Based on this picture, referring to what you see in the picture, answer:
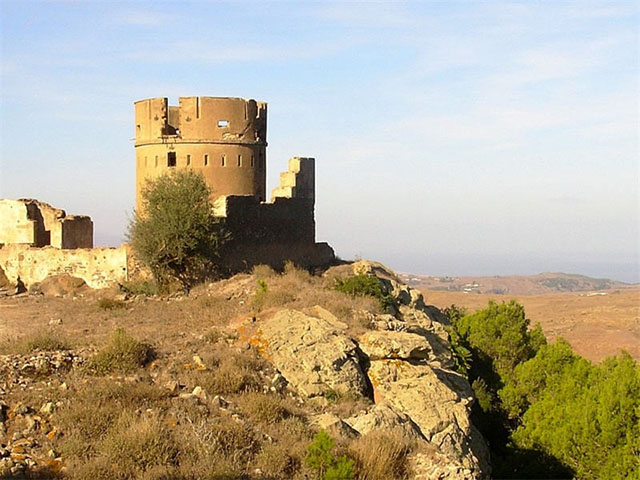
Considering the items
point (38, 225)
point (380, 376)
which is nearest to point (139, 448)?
point (380, 376)

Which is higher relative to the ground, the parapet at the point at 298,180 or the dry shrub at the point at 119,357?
the parapet at the point at 298,180

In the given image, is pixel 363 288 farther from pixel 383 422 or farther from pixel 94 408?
pixel 94 408

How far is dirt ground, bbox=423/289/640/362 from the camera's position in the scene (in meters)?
32.0

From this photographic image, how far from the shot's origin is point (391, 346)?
1309cm

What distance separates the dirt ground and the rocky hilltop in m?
17.8

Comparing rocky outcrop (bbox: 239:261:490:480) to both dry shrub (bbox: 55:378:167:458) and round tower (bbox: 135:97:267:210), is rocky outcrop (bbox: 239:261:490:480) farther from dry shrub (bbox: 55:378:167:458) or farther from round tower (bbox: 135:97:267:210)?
round tower (bbox: 135:97:267:210)

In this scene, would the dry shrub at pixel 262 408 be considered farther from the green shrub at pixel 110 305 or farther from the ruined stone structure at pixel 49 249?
the ruined stone structure at pixel 49 249

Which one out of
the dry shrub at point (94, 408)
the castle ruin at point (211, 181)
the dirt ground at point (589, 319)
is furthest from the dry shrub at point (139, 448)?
the dirt ground at point (589, 319)

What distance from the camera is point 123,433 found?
8.77 metres

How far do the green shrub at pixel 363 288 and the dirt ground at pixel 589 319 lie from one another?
46.1ft

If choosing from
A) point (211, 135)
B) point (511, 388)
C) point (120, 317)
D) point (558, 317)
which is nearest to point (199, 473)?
point (120, 317)

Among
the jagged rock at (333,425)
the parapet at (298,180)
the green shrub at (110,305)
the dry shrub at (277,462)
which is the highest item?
the parapet at (298,180)

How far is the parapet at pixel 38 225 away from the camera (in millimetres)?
25281

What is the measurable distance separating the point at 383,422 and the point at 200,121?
48.1 ft
